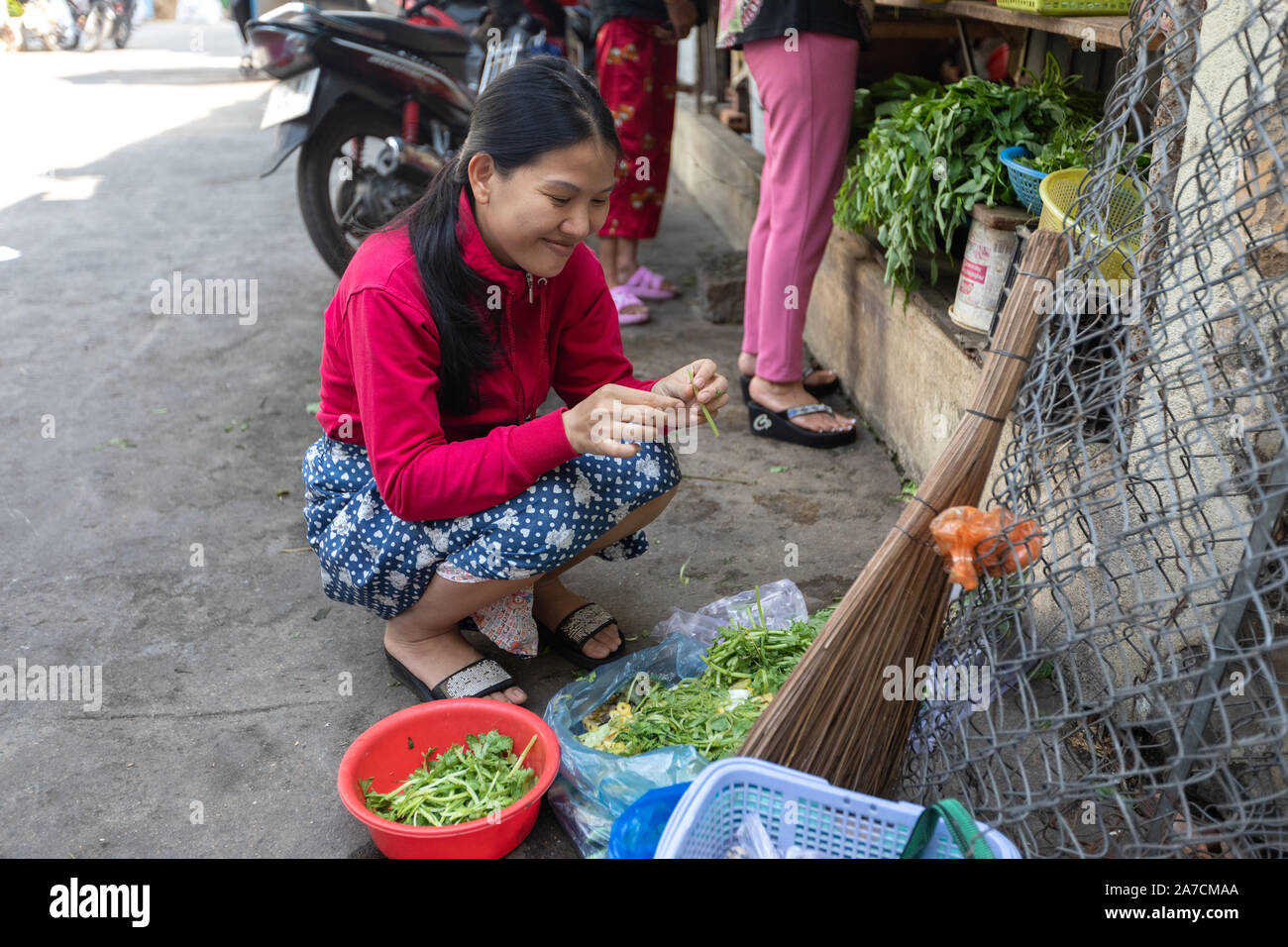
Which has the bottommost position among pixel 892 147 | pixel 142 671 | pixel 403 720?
pixel 142 671

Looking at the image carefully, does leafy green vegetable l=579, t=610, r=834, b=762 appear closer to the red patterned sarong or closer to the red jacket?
the red jacket

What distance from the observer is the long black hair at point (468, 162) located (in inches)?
69.9

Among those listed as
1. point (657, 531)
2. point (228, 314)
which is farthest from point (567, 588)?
point (228, 314)

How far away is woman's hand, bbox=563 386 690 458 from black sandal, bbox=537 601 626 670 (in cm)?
62

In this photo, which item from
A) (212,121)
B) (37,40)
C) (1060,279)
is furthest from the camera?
(37,40)

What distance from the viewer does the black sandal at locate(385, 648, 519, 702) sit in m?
2.10

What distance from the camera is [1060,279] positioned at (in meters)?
1.46

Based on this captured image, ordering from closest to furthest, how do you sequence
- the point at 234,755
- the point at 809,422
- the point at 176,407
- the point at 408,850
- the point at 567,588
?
the point at 408,850, the point at 234,755, the point at 567,588, the point at 809,422, the point at 176,407

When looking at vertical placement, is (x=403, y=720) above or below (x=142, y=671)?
above

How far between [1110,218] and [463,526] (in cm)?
124
